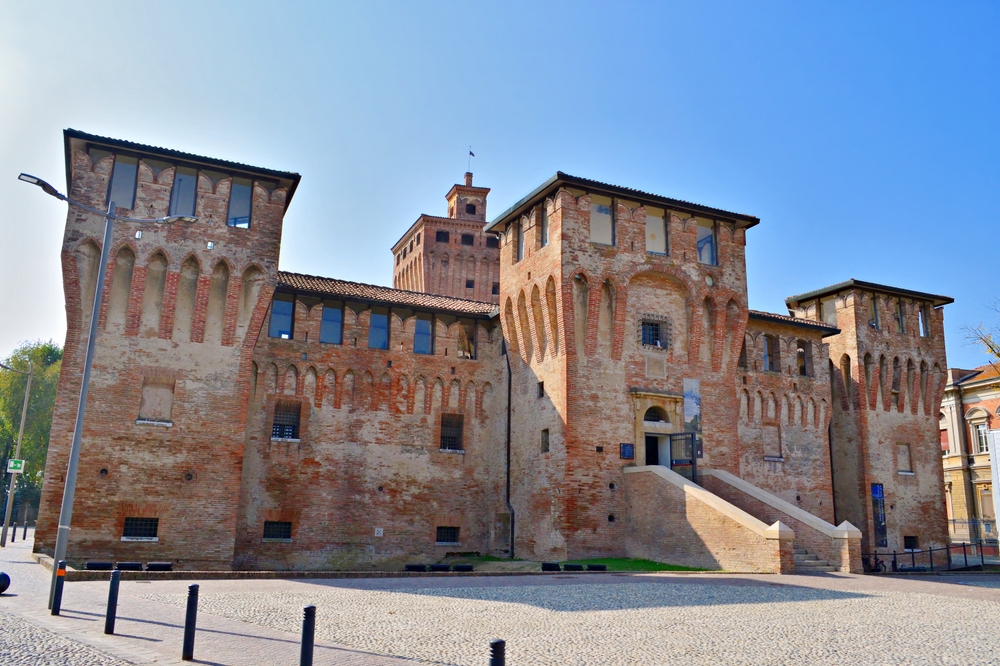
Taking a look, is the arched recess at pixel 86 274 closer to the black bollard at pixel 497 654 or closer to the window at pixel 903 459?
the black bollard at pixel 497 654

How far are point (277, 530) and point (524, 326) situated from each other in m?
11.1

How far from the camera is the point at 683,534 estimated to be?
22.4 m

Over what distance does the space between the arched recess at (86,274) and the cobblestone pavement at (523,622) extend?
8.63m

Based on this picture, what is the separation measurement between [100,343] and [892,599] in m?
21.5

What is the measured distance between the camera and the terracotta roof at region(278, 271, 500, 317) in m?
27.9

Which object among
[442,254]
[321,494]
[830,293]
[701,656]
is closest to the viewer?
[701,656]

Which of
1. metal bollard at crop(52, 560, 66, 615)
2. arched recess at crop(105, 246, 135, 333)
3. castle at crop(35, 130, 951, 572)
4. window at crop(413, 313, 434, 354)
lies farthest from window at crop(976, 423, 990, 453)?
metal bollard at crop(52, 560, 66, 615)

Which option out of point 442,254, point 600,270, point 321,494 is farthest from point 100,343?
point 442,254

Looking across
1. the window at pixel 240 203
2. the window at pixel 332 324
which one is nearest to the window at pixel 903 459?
the window at pixel 332 324

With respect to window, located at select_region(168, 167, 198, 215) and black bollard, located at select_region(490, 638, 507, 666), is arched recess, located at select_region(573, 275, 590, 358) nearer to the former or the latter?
window, located at select_region(168, 167, 198, 215)

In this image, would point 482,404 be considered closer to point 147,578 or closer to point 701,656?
point 147,578

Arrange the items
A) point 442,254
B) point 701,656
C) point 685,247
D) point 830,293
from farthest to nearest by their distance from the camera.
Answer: point 442,254 < point 830,293 < point 685,247 < point 701,656

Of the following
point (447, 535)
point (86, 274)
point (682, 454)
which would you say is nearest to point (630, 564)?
point (682, 454)

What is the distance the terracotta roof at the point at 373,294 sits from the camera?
1097 inches
